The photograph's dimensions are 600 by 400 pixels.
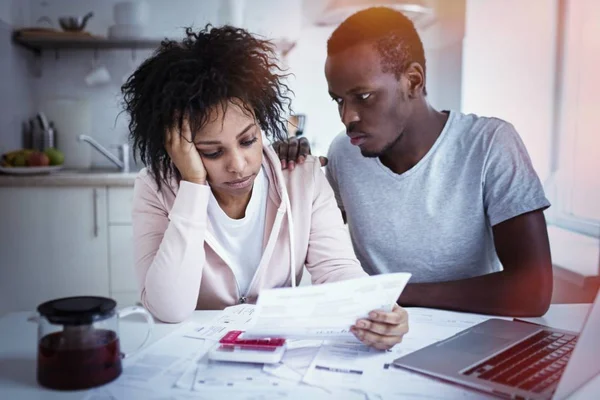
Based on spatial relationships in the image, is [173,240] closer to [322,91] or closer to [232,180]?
[232,180]

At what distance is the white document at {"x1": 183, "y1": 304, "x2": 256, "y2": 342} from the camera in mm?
539

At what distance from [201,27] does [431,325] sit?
1.38ft

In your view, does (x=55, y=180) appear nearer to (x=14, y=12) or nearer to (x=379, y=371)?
(x=14, y=12)

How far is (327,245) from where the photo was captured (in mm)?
686

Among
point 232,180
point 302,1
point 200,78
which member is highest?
point 302,1

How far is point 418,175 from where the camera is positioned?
759mm

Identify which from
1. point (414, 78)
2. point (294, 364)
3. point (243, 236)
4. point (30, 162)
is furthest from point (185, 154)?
point (30, 162)

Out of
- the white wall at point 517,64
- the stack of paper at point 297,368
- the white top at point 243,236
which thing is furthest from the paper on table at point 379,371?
the white wall at point 517,64

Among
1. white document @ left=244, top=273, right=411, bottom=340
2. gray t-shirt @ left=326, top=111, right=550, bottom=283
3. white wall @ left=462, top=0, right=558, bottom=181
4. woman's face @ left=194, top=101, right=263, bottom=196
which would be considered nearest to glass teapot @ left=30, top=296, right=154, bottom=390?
white document @ left=244, top=273, right=411, bottom=340

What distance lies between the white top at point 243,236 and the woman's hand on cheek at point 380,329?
9.3 inches

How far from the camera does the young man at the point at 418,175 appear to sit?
0.69 meters

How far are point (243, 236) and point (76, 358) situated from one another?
31 cm

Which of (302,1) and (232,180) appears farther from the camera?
(302,1)

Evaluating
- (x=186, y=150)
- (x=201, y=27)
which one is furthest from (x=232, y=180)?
(x=201, y=27)
